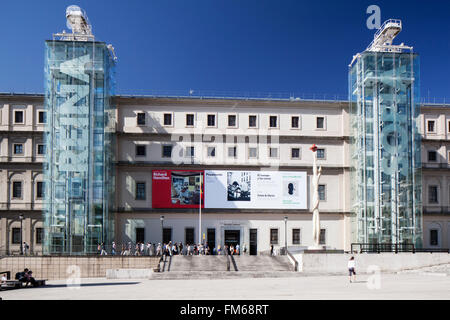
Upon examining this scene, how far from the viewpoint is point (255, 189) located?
156 ft

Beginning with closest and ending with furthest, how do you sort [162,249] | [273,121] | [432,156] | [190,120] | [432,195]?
[162,249]
[190,120]
[273,121]
[432,195]
[432,156]

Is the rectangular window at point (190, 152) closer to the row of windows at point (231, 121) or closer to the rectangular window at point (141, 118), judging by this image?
the row of windows at point (231, 121)

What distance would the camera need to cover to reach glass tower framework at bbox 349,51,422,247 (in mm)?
44812

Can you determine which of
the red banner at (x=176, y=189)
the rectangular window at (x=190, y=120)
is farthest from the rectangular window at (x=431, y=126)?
the rectangular window at (x=190, y=120)

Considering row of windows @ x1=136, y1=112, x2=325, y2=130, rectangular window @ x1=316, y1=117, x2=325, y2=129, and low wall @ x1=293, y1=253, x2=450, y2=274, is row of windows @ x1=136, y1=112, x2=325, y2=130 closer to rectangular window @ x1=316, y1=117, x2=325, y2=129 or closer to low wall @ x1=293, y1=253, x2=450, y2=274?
rectangular window @ x1=316, y1=117, x2=325, y2=129

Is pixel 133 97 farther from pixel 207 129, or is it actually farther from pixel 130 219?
pixel 130 219

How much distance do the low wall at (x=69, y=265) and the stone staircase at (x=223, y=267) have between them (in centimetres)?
293

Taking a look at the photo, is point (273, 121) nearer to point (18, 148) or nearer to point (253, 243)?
point (253, 243)

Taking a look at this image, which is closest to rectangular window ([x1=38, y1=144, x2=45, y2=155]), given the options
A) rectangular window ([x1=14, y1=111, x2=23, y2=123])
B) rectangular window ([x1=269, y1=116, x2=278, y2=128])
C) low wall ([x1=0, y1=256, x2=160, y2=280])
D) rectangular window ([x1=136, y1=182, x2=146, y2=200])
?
rectangular window ([x1=14, y1=111, x2=23, y2=123])

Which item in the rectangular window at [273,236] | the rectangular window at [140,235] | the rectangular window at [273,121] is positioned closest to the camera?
the rectangular window at [140,235]

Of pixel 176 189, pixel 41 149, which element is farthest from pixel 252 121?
pixel 41 149

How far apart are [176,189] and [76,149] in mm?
9264

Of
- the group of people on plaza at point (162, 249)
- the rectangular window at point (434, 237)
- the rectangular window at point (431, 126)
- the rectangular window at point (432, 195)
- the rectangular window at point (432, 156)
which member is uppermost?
the rectangular window at point (431, 126)

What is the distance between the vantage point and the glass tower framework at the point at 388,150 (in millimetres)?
44812
